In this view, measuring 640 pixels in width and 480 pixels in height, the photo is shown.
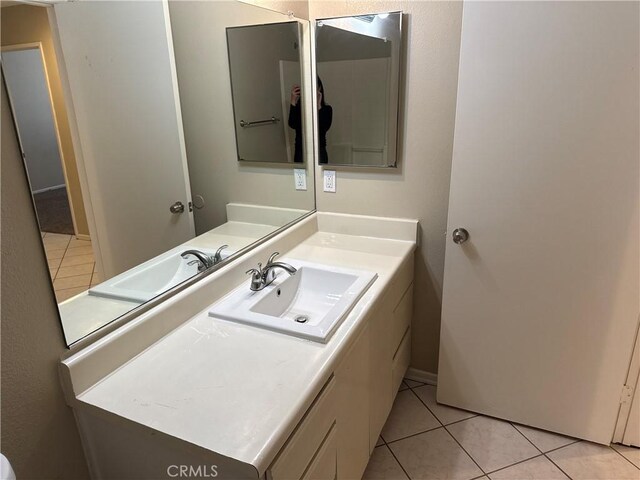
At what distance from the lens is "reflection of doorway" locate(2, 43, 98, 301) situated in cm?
96

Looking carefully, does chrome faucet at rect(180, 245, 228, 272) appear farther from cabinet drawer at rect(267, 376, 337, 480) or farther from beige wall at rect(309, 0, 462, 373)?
beige wall at rect(309, 0, 462, 373)

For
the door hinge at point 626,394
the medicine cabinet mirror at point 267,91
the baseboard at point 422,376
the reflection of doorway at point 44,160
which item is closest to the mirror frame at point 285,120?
the medicine cabinet mirror at point 267,91

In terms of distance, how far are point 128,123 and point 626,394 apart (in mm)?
2224

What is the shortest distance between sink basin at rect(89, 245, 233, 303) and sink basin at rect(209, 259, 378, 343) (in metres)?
0.17

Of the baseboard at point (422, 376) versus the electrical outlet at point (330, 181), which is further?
the baseboard at point (422, 376)

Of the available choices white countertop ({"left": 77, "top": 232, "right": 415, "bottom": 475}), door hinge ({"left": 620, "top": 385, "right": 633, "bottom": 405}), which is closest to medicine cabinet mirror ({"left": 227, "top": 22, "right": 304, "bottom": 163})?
white countertop ({"left": 77, "top": 232, "right": 415, "bottom": 475})

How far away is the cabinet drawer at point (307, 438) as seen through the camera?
1008 mm

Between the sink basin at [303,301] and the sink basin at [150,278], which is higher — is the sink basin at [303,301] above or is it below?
below

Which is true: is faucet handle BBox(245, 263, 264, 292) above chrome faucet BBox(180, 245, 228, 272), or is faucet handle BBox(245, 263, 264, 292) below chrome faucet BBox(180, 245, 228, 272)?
below

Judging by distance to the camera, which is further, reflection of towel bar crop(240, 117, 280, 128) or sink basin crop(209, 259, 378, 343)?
reflection of towel bar crop(240, 117, 280, 128)

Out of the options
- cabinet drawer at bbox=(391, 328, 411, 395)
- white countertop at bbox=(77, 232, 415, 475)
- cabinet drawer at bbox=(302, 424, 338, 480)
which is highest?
white countertop at bbox=(77, 232, 415, 475)

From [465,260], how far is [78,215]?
1.52m

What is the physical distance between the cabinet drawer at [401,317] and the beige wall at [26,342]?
1.28m

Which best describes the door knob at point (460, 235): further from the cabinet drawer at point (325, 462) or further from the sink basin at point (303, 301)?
the cabinet drawer at point (325, 462)
